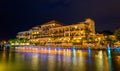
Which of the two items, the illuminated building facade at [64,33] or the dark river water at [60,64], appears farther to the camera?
the illuminated building facade at [64,33]

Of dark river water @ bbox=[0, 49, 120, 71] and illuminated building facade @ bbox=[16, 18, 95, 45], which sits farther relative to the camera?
illuminated building facade @ bbox=[16, 18, 95, 45]

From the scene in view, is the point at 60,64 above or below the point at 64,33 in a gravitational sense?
below

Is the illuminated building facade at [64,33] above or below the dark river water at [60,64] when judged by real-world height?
above

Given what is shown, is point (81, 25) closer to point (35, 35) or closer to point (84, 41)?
point (84, 41)

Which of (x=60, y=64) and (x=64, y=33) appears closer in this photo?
(x=60, y=64)

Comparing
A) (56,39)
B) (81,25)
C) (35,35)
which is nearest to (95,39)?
(81,25)

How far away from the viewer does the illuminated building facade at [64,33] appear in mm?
108250

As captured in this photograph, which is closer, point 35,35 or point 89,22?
point 89,22

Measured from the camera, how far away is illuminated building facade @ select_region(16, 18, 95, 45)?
4262 inches

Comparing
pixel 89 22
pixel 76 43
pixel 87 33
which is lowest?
pixel 76 43

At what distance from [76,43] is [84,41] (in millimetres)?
6178

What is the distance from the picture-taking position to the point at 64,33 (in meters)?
119

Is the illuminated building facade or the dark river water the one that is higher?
the illuminated building facade

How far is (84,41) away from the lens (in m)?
104
